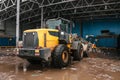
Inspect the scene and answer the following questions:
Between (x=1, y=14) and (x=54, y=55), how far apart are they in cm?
1979

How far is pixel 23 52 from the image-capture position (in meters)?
9.07

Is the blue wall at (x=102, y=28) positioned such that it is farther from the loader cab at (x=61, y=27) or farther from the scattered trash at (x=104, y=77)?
the scattered trash at (x=104, y=77)

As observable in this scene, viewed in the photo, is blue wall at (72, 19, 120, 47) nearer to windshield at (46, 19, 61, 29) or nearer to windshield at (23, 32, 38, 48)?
windshield at (46, 19, 61, 29)

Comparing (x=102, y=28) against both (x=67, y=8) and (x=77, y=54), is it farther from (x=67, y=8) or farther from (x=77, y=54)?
(x=77, y=54)

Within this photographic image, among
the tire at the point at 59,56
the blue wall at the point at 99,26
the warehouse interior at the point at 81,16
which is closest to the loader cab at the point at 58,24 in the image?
the tire at the point at 59,56

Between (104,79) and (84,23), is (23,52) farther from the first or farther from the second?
(84,23)

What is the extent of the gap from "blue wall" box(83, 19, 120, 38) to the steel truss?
3.19 ft

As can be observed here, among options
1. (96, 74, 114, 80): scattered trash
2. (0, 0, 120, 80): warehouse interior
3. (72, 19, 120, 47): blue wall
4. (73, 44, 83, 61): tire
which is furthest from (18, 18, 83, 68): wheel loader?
(72, 19, 120, 47): blue wall

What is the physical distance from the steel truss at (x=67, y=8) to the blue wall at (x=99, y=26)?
0.97 m

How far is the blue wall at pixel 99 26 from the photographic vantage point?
23.8 m

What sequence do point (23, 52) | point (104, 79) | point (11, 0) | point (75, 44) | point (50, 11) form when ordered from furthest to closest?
A: point (50, 11) → point (11, 0) → point (75, 44) → point (23, 52) → point (104, 79)

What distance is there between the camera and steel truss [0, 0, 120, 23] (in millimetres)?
19562

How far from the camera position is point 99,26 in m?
25.2

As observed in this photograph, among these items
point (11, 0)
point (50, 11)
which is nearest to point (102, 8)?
point (50, 11)
